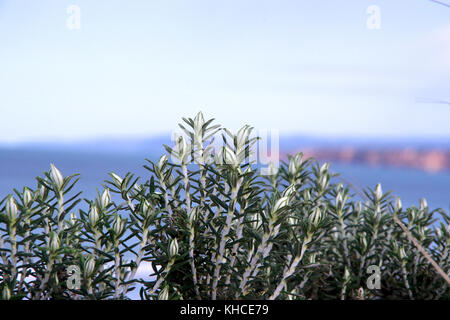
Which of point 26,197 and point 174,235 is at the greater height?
point 26,197

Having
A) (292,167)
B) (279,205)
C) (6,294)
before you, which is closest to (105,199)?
(6,294)

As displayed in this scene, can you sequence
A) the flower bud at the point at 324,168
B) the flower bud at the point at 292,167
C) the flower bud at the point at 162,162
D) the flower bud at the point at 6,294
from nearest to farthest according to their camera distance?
the flower bud at the point at 6,294 → the flower bud at the point at 162,162 → the flower bud at the point at 292,167 → the flower bud at the point at 324,168

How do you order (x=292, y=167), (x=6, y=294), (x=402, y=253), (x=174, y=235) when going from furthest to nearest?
(x=292, y=167)
(x=402, y=253)
(x=174, y=235)
(x=6, y=294)

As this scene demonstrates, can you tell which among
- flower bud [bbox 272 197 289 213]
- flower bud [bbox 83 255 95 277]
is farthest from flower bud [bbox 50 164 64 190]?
flower bud [bbox 272 197 289 213]

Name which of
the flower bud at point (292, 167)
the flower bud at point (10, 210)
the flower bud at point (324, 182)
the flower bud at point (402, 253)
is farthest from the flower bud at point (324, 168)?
the flower bud at point (10, 210)

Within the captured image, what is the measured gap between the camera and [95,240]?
1.18 metres

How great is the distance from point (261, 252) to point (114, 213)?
381 mm

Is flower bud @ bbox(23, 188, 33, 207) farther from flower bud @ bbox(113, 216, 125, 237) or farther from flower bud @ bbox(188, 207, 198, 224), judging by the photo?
flower bud @ bbox(188, 207, 198, 224)

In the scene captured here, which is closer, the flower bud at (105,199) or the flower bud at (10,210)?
the flower bud at (10,210)

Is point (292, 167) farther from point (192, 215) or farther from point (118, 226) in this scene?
point (118, 226)

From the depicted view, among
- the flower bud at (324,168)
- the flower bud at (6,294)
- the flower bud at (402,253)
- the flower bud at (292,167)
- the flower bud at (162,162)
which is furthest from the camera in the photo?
the flower bud at (324,168)

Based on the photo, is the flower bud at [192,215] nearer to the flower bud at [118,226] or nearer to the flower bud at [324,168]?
the flower bud at [118,226]

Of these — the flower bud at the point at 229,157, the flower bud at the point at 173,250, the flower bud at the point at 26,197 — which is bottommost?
the flower bud at the point at 173,250

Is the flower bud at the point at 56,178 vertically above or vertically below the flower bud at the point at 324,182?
above
